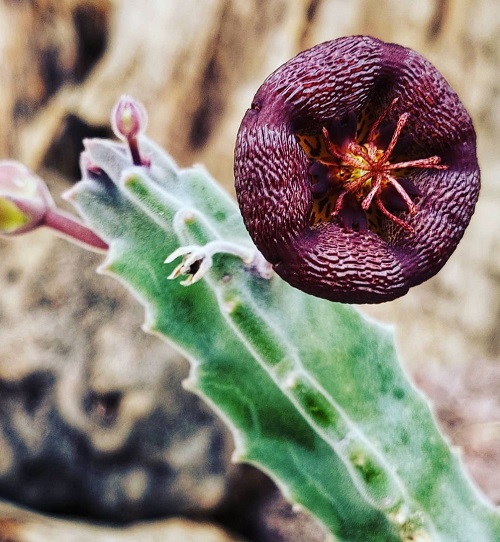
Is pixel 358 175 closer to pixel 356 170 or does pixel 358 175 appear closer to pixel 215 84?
pixel 356 170

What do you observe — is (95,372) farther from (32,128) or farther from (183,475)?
(32,128)

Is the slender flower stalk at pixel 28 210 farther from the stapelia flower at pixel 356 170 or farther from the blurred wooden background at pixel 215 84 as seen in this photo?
the blurred wooden background at pixel 215 84

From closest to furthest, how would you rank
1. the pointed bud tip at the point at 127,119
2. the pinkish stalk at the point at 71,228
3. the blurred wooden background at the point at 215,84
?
the pointed bud tip at the point at 127,119
the pinkish stalk at the point at 71,228
the blurred wooden background at the point at 215,84

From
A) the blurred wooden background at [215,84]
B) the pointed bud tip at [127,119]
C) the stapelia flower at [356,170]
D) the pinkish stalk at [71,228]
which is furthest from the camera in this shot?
the blurred wooden background at [215,84]

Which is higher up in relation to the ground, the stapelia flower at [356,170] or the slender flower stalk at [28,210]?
the stapelia flower at [356,170]

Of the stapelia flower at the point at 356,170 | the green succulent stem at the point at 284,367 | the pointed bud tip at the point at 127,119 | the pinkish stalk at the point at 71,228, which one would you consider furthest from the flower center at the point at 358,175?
the pinkish stalk at the point at 71,228

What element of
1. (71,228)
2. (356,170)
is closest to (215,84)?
(71,228)

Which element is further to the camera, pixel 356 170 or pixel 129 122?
pixel 129 122
